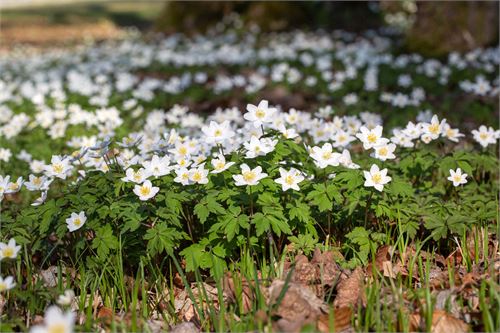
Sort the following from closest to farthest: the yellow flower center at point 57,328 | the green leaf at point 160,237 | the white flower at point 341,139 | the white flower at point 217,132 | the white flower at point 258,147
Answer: the yellow flower center at point 57,328 < the green leaf at point 160,237 < the white flower at point 258,147 < the white flower at point 217,132 < the white flower at point 341,139

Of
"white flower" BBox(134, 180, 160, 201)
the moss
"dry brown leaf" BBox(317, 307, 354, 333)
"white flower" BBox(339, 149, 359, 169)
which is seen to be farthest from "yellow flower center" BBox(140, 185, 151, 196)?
the moss

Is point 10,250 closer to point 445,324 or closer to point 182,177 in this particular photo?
point 182,177

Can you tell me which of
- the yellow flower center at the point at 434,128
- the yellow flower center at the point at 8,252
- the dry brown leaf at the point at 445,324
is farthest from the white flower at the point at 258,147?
the yellow flower center at the point at 8,252

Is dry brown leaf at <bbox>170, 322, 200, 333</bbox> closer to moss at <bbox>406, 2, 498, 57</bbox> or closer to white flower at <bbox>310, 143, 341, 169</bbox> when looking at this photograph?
white flower at <bbox>310, 143, 341, 169</bbox>

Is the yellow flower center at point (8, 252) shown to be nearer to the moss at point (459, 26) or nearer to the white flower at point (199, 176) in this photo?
the white flower at point (199, 176)

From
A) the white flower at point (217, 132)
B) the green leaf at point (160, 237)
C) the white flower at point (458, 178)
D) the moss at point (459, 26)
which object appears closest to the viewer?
the green leaf at point (160, 237)

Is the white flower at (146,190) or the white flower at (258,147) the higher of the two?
the white flower at (258,147)
